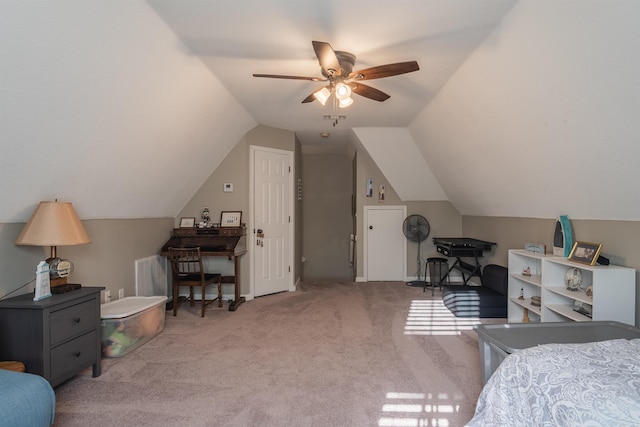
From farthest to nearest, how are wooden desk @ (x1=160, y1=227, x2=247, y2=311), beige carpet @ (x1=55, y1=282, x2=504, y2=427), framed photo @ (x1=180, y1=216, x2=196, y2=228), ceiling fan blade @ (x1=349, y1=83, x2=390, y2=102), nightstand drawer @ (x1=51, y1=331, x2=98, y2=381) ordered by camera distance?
framed photo @ (x1=180, y1=216, x2=196, y2=228) → wooden desk @ (x1=160, y1=227, x2=247, y2=311) → ceiling fan blade @ (x1=349, y1=83, x2=390, y2=102) → nightstand drawer @ (x1=51, y1=331, x2=98, y2=381) → beige carpet @ (x1=55, y1=282, x2=504, y2=427)

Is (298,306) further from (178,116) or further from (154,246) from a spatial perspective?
(178,116)

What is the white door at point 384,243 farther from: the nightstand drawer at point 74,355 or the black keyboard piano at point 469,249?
the nightstand drawer at point 74,355

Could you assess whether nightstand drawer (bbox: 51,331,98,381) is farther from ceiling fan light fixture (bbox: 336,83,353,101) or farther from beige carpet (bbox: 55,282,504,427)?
ceiling fan light fixture (bbox: 336,83,353,101)

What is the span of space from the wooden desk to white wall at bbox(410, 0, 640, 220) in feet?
9.24

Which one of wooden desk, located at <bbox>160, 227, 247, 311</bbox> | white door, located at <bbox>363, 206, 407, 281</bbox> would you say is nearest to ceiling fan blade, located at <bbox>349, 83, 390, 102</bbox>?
wooden desk, located at <bbox>160, 227, 247, 311</bbox>

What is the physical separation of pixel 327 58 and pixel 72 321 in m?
2.41

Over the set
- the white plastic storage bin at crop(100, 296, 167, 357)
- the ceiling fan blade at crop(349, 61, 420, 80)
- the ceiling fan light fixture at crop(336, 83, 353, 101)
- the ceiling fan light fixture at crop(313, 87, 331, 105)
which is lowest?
the white plastic storage bin at crop(100, 296, 167, 357)

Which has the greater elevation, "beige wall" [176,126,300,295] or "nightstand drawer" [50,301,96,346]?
"beige wall" [176,126,300,295]

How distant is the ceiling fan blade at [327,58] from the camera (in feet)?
7.11

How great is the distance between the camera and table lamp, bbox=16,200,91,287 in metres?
2.32

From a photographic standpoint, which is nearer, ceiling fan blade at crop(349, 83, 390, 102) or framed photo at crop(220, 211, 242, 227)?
ceiling fan blade at crop(349, 83, 390, 102)

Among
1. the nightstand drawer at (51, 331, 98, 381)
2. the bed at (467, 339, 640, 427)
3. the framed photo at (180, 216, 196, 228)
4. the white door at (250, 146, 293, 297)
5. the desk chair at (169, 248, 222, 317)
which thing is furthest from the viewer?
the white door at (250, 146, 293, 297)

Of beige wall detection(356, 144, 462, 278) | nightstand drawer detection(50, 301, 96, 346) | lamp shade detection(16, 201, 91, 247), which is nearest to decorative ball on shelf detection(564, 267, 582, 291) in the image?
beige wall detection(356, 144, 462, 278)

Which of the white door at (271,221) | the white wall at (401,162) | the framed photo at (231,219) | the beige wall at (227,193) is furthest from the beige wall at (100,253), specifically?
the white wall at (401,162)
